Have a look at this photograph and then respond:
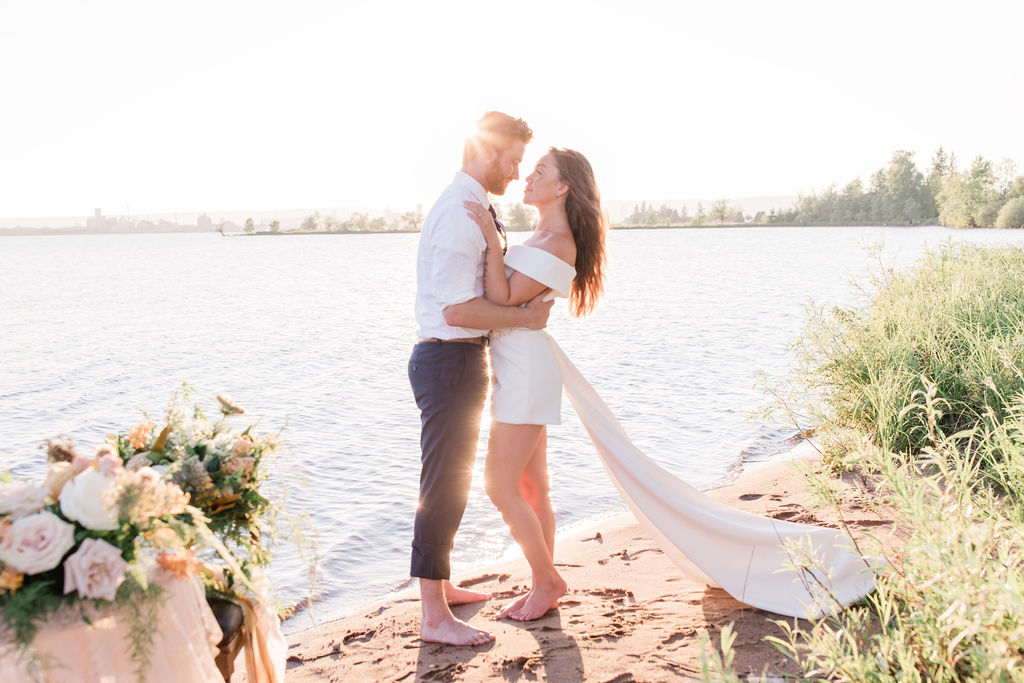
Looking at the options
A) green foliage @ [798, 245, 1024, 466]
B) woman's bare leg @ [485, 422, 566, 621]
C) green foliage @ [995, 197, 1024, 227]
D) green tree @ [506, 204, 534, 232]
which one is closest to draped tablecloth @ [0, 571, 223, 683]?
woman's bare leg @ [485, 422, 566, 621]

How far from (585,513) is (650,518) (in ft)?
8.70

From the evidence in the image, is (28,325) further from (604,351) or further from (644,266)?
(644,266)

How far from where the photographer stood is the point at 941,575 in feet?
6.86

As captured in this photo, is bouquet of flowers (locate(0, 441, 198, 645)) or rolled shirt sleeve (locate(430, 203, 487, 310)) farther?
rolled shirt sleeve (locate(430, 203, 487, 310))

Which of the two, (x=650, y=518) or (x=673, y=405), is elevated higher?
(x=650, y=518)

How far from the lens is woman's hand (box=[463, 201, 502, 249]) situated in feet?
13.0

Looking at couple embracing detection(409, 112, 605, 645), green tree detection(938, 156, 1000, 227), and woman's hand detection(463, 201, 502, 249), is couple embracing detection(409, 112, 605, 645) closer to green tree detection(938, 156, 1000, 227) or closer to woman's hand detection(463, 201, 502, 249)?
woman's hand detection(463, 201, 502, 249)

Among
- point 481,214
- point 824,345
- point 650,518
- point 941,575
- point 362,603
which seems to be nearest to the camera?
point 941,575

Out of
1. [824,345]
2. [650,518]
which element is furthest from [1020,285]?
[650,518]

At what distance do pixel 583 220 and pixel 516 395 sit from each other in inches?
39.8

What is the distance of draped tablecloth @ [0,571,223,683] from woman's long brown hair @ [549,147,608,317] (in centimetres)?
259

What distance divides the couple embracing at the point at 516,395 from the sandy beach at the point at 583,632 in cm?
15

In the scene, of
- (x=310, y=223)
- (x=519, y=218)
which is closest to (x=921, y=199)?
(x=519, y=218)

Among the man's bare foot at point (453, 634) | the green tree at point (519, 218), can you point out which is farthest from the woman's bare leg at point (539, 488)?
the green tree at point (519, 218)
